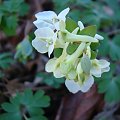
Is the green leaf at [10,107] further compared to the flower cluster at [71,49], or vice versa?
the green leaf at [10,107]

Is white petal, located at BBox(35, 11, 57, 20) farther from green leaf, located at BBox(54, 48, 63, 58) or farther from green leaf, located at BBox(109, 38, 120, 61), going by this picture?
green leaf, located at BBox(109, 38, 120, 61)

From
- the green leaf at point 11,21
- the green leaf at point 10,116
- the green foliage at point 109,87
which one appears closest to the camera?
the green leaf at point 10,116

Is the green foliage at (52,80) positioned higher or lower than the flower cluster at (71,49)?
lower

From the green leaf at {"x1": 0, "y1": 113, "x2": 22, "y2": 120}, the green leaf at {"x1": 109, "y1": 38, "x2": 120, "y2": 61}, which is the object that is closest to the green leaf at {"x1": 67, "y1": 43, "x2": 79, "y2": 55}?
the green leaf at {"x1": 0, "y1": 113, "x2": 22, "y2": 120}

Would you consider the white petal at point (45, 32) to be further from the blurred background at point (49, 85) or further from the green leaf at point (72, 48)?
the blurred background at point (49, 85)

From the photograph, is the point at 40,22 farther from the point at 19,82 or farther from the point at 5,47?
the point at 5,47

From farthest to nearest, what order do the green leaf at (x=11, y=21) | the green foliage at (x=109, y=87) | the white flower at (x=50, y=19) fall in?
the green leaf at (x=11, y=21), the green foliage at (x=109, y=87), the white flower at (x=50, y=19)

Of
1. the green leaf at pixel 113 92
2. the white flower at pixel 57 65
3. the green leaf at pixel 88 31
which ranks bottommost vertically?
the green leaf at pixel 113 92

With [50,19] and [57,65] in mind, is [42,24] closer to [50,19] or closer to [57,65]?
[50,19]

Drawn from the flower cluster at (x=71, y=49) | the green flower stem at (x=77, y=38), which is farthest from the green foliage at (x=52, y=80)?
the green flower stem at (x=77, y=38)
